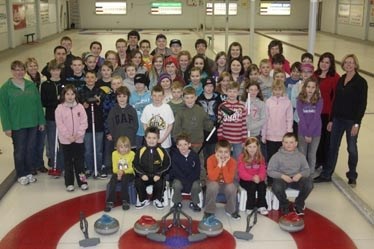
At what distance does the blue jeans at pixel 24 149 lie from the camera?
6.82 meters

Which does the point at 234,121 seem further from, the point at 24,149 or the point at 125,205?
the point at 24,149

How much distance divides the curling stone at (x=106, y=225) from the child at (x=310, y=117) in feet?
9.52

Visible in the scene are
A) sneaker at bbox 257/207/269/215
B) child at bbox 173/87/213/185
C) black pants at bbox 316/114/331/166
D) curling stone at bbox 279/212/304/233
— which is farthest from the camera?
black pants at bbox 316/114/331/166

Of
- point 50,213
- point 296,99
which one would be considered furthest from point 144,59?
point 50,213

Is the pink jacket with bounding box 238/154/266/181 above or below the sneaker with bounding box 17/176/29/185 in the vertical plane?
above

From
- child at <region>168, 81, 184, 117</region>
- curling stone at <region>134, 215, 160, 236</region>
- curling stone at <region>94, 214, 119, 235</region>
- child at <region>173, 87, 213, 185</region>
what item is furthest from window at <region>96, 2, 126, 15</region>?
curling stone at <region>134, 215, 160, 236</region>

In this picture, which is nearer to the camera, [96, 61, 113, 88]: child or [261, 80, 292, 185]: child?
[261, 80, 292, 185]: child

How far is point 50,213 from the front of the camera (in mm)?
5957

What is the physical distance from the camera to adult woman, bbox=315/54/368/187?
21.3 ft

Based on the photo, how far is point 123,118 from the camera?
262 inches

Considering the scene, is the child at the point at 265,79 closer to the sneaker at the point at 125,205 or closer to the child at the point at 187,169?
the child at the point at 187,169

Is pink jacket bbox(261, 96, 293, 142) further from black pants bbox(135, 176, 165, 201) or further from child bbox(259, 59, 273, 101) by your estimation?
black pants bbox(135, 176, 165, 201)

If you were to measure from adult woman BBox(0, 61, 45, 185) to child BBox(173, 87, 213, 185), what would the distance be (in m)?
2.07

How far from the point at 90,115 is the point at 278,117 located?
2.73 metres
